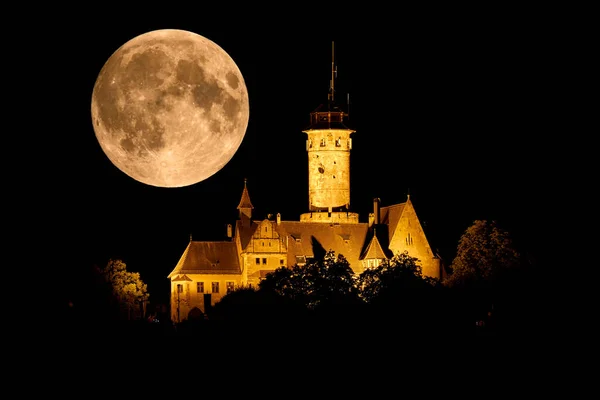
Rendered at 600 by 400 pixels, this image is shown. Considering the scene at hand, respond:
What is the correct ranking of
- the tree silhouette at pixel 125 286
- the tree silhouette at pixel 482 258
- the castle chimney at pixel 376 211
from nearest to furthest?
1. the tree silhouette at pixel 482 258
2. the tree silhouette at pixel 125 286
3. the castle chimney at pixel 376 211

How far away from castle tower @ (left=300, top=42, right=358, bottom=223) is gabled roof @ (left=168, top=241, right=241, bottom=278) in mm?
→ 7232

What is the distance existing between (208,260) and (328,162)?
1314 centimetres

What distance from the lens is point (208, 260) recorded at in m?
129

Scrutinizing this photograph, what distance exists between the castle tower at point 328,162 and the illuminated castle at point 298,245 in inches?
3.2

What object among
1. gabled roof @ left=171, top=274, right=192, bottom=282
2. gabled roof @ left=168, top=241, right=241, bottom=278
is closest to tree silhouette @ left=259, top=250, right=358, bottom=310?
gabled roof @ left=168, top=241, right=241, bottom=278

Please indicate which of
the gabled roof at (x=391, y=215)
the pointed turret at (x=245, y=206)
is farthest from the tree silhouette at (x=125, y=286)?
the gabled roof at (x=391, y=215)

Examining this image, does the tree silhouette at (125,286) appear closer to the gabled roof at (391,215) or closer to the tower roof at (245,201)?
the tower roof at (245,201)

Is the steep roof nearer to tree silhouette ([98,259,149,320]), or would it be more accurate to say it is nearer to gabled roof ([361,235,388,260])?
gabled roof ([361,235,388,260])

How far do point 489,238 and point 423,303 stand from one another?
30738mm

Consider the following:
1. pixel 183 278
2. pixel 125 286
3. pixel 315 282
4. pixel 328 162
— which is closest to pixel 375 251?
pixel 328 162

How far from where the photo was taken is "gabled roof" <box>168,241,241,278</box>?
128375mm

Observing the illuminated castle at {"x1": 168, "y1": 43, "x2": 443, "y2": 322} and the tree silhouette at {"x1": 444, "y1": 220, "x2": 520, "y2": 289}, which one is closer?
the tree silhouette at {"x1": 444, "y1": 220, "x2": 520, "y2": 289}

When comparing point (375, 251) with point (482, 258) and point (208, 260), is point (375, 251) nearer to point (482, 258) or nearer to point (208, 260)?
point (208, 260)

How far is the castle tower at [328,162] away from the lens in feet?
438
